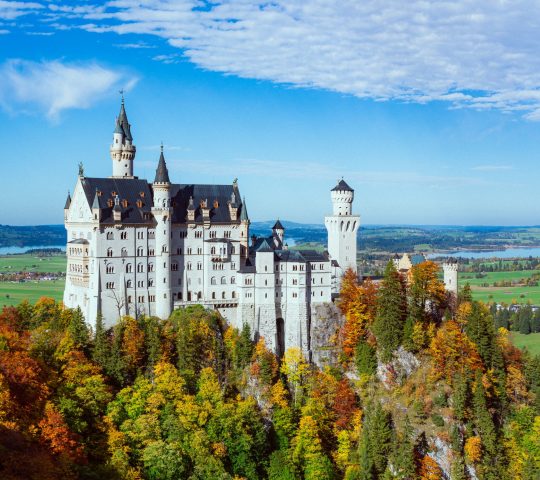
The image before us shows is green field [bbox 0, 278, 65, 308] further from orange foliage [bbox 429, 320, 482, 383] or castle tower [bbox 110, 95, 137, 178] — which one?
orange foliage [bbox 429, 320, 482, 383]

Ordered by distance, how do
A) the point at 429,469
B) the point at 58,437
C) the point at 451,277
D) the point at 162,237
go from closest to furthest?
the point at 58,437 < the point at 429,469 < the point at 162,237 < the point at 451,277

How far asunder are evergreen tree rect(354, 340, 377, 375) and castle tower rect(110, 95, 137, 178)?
36.7 meters

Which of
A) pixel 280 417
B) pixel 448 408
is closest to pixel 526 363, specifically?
pixel 448 408

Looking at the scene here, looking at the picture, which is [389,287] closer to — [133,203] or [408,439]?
[408,439]

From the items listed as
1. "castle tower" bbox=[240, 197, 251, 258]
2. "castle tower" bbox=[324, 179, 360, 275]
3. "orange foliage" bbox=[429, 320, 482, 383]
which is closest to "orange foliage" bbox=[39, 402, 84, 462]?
"castle tower" bbox=[240, 197, 251, 258]

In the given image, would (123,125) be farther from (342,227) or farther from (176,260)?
(342,227)

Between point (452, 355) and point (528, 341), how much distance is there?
60.3 metres

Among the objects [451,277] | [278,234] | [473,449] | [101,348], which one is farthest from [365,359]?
[101,348]

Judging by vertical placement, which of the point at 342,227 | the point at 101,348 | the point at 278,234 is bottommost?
the point at 101,348

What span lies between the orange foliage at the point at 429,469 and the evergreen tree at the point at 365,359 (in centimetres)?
1216

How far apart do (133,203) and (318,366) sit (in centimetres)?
2973

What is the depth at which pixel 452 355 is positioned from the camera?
269 ft

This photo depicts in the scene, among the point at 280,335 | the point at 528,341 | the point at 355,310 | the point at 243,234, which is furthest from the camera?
the point at 528,341

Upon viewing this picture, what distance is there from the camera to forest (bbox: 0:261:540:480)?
229ft
